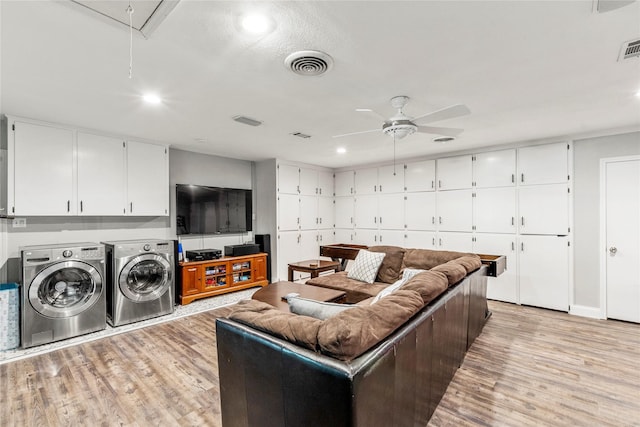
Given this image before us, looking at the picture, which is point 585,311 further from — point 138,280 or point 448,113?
point 138,280

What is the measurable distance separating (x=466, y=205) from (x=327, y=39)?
410cm

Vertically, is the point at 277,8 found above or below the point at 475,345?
above

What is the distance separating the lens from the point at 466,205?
5027 mm

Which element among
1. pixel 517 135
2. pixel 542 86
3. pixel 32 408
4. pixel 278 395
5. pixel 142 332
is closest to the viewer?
pixel 278 395

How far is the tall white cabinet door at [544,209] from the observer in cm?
421

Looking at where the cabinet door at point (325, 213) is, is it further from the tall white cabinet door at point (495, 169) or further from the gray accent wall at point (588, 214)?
the gray accent wall at point (588, 214)

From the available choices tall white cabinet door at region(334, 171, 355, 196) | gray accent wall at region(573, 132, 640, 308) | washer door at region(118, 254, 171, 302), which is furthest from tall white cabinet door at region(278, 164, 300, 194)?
gray accent wall at region(573, 132, 640, 308)

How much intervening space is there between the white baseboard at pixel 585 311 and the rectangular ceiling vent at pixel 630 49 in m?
3.38

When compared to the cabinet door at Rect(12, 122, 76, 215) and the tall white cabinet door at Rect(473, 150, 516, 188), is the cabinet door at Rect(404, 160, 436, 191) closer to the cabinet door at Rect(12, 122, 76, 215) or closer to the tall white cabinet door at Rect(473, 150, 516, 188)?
the tall white cabinet door at Rect(473, 150, 516, 188)

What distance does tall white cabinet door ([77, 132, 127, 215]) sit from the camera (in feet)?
12.1

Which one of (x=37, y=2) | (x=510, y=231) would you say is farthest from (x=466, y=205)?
(x=37, y=2)

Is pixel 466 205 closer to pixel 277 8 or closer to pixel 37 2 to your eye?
pixel 277 8

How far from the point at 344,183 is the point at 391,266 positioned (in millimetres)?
3093

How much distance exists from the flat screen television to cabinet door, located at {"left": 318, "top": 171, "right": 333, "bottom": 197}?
5.28 ft
